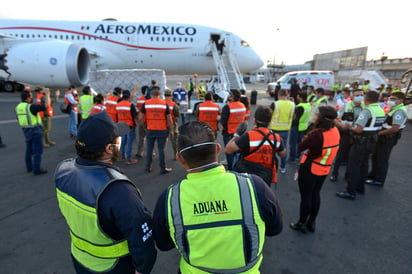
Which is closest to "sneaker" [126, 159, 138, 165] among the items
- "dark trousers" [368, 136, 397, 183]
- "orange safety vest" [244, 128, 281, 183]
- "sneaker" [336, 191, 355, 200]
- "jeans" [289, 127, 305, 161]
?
"orange safety vest" [244, 128, 281, 183]

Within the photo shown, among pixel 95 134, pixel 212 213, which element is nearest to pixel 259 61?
pixel 95 134

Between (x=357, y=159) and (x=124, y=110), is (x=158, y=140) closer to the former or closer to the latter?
(x=124, y=110)

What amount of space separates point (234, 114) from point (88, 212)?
4.03 m

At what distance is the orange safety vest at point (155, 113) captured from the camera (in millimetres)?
4977

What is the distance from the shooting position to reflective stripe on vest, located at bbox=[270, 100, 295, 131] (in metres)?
5.10

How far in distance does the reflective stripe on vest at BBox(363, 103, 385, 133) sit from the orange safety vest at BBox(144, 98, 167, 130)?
395 cm

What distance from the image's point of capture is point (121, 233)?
1449 millimetres

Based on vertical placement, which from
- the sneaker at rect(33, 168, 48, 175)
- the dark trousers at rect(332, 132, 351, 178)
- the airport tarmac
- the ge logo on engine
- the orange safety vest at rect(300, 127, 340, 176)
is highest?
the ge logo on engine

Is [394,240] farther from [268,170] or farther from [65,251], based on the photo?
[65,251]

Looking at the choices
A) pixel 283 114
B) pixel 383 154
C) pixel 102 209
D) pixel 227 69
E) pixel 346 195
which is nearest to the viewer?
pixel 102 209

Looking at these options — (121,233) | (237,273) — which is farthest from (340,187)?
(121,233)

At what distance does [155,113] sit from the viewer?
16.4 ft

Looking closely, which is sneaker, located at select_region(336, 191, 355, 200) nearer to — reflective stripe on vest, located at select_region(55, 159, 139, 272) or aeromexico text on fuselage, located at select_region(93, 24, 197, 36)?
reflective stripe on vest, located at select_region(55, 159, 139, 272)

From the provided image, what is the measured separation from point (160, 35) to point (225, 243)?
16.1 metres
